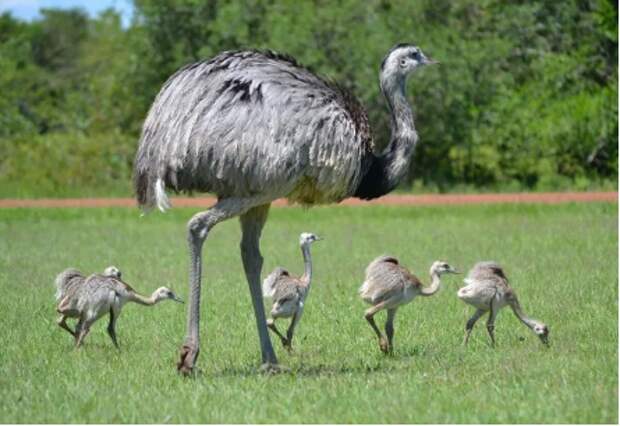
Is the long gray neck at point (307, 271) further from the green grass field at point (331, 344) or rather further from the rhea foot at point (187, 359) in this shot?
the rhea foot at point (187, 359)

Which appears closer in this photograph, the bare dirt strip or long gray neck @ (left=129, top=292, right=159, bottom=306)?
long gray neck @ (left=129, top=292, right=159, bottom=306)

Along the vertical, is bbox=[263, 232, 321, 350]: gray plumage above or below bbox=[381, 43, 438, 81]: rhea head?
below

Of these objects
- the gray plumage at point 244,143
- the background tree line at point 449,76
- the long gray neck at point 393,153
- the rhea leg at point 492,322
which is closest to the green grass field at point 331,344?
the rhea leg at point 492,322

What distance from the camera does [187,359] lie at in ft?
26.0

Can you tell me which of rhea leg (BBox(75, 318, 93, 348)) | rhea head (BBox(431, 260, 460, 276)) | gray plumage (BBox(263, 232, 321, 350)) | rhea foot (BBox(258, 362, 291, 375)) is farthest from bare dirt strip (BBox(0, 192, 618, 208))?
rhea foot (BBox(258, 362, 291, 375))

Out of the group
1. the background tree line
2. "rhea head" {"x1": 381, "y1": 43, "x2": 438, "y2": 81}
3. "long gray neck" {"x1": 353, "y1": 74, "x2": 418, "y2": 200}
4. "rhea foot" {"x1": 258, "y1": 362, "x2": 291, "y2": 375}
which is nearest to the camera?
"rhea foot" {"x1": 258, "y1": 362, "x2": 291, "y2": 375}

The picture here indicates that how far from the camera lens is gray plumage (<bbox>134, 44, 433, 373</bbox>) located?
25.7 feet

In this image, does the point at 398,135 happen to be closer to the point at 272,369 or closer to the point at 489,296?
the point at 489,296

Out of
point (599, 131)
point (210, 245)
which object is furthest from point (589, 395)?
point (599, 131)

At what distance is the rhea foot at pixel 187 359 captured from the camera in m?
7.92

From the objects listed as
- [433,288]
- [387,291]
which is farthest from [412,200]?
[387,291]

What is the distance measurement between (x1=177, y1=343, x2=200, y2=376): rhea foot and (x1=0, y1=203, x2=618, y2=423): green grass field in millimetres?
97

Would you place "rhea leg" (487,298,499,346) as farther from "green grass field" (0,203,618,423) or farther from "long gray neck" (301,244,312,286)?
"long gray neck" (301,244,312,286)

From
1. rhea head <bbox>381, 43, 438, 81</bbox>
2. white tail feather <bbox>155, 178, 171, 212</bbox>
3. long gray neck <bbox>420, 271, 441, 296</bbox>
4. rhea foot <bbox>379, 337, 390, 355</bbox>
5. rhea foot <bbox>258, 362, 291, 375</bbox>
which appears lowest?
rhea foot <bbox>258, 362, 291, 375</bbox>
